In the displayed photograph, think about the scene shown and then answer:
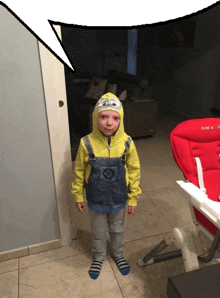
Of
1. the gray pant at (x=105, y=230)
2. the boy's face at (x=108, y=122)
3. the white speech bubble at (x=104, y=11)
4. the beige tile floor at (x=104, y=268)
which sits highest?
the white speech bubble at (x=104, y=11)

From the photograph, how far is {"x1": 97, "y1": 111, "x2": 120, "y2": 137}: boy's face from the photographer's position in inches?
48.2

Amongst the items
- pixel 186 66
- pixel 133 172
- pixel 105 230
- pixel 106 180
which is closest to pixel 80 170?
pixel 106 180

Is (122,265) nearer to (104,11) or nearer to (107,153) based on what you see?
(107,153)

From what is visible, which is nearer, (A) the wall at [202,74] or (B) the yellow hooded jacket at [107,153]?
(B) the yellow hooded jacket at [107,153]

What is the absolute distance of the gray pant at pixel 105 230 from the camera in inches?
57.2

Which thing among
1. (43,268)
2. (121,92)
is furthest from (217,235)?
(121,92)

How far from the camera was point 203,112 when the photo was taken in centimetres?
421

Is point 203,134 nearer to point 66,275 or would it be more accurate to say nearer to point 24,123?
point 24,123

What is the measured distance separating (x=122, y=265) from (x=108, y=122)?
0.92m

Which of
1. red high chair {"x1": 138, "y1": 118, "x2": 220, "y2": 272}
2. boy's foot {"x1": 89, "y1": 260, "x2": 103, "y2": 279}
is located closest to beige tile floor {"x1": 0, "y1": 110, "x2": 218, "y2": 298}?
boy's foot {"x1": 89, "y1": 260, "x2": 103, "y2": 279}

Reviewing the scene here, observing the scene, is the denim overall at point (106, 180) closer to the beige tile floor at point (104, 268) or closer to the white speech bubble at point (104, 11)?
the beige tile floor at point (104, 268)

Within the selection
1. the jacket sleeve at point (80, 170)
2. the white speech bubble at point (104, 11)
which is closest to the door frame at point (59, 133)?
the jacket sleeve at point (80, 170)

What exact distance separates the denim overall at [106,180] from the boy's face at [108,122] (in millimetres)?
117

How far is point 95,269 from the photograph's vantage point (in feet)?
4.99
